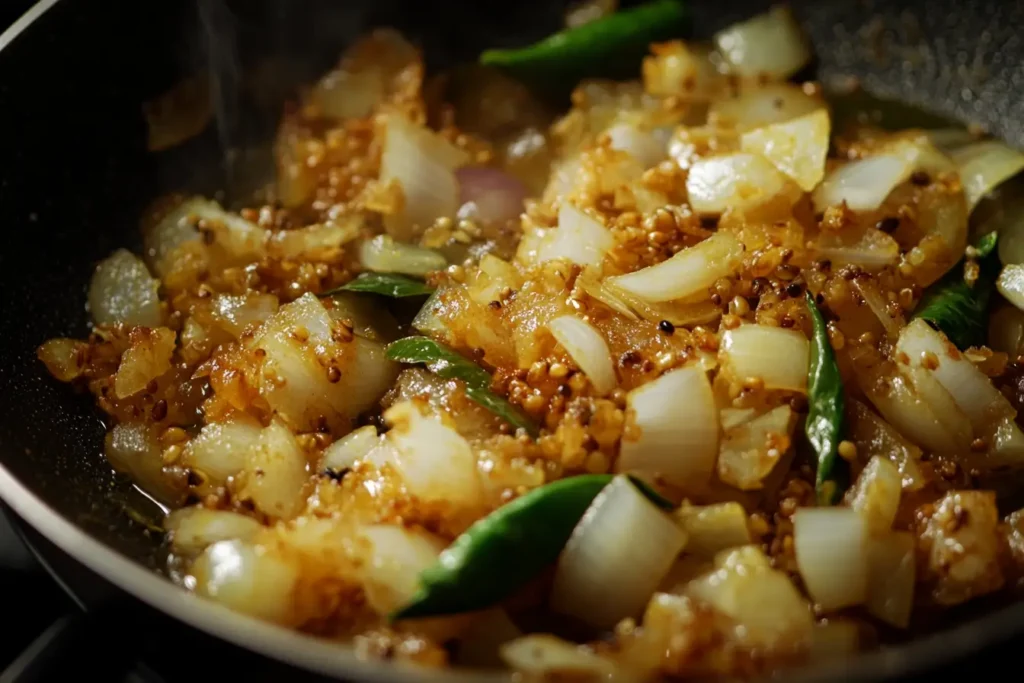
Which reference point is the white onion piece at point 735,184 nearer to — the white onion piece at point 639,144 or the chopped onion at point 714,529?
the white onion piece at point 639,144

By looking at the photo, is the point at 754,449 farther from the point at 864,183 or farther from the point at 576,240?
the point at 864,183

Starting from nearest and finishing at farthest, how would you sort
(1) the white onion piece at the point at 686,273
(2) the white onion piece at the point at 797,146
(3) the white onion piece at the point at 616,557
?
(3) the white onion piece at the point at 616,557
(1) the white onion piece at the point at 686,273
(2) the white onion piece at the point at 797,146

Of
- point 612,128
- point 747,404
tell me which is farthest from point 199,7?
point 747,404

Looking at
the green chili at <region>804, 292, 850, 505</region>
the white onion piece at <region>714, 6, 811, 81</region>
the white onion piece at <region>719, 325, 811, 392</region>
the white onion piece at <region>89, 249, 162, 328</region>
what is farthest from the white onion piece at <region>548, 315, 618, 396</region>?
the white onion piece at <region>714, 6, 811, 81</region>

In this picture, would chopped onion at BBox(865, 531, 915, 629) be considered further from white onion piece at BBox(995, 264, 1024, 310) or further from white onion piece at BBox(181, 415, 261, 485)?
white onion piece at BBox(181, 415, 261, 485)

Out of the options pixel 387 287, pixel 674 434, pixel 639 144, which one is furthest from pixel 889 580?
pixel 639 144

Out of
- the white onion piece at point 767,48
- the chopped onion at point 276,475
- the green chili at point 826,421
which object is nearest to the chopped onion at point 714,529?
the green chili at point 826,421

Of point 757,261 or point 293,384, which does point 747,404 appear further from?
point 293,384
